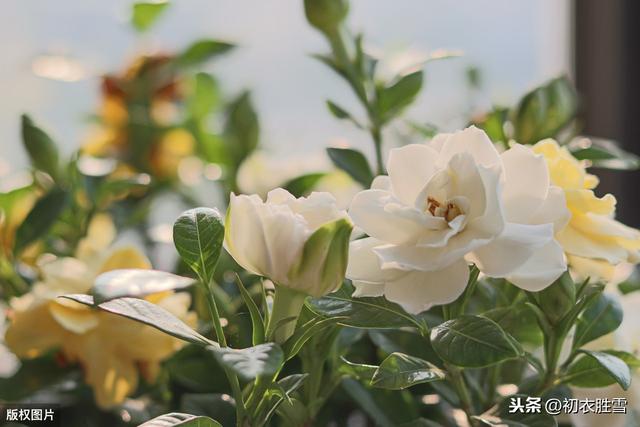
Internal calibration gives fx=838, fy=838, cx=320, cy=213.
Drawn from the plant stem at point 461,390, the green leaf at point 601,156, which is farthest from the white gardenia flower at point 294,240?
the green leaf at point 601,156

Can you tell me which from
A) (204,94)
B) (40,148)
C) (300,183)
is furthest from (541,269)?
(204,94)

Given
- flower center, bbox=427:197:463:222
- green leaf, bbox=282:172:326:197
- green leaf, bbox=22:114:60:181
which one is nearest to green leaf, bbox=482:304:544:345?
flower center, bbox=427:197:463:222

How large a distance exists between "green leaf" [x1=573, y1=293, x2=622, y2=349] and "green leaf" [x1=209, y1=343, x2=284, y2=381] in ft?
0.69

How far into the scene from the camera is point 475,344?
40 cm

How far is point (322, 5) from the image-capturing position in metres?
0.57

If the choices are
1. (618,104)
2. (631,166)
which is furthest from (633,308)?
(618,104)

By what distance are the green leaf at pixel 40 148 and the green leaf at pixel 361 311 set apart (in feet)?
1.13

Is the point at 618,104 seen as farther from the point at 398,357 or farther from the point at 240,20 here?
the point at 398,357

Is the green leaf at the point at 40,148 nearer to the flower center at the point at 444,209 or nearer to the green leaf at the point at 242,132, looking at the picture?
the green leaf at the point at 242,132

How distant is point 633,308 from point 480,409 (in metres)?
0.15

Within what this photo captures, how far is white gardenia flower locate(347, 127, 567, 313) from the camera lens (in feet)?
1.24

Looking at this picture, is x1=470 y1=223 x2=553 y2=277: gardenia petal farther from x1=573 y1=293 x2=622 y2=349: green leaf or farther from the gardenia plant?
x1=573 y1=293 x2=622 y2=349: green leaf

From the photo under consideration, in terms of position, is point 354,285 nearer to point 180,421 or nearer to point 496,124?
point 180,421

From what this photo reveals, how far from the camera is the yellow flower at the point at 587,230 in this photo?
1.42 feet
